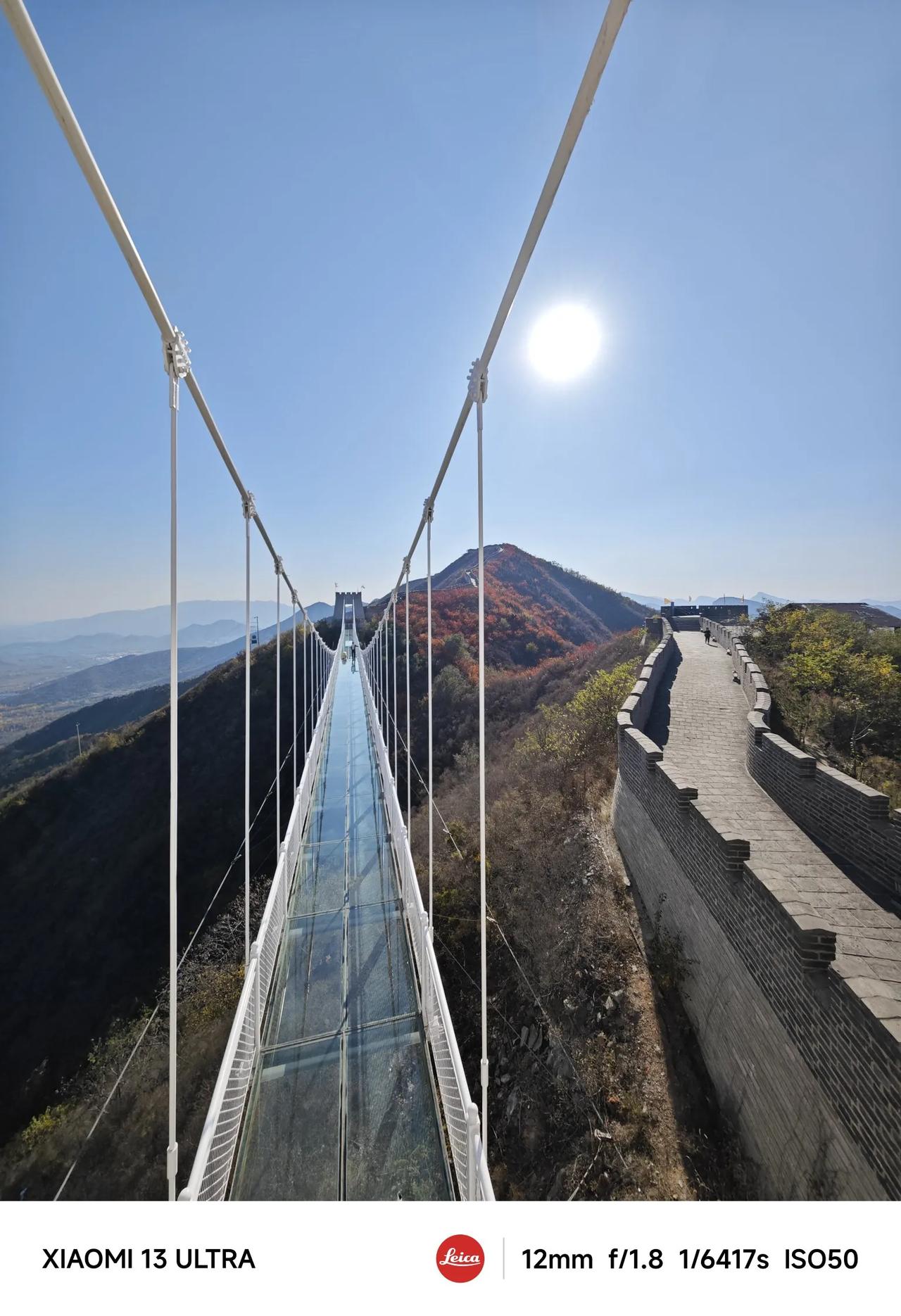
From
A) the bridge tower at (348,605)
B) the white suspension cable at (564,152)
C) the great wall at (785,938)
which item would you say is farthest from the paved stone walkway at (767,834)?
the bridge tower at (348,605)

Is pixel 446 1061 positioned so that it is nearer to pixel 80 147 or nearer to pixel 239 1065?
pixel 239 1065

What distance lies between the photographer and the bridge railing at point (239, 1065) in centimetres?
208

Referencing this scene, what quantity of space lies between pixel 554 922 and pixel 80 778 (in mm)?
18550

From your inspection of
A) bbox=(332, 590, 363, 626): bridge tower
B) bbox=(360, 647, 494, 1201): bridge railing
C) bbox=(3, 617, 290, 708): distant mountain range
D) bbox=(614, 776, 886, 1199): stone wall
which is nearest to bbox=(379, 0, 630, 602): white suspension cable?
bbox=(360, 647, 494, 1201): bridge railing

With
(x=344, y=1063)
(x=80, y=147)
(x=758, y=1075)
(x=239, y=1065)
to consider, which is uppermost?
(x=80, y=147)

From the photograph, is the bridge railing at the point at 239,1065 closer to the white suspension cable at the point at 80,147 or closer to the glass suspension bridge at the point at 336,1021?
the glass suspension bridge at the point at 336,1021

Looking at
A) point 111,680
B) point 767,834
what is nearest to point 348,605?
point 767,834

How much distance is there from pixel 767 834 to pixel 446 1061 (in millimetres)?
3691

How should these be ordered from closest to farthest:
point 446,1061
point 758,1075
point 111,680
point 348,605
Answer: point 446,1061
point 758,1075
point 348,605
point 111,680

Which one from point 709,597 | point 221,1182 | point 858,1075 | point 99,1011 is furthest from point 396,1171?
point 709,597

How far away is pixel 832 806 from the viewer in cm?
466

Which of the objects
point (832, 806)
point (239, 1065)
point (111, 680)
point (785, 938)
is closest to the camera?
point (239, 1065)

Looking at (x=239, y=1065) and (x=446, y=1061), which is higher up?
(x=446, y=1061)

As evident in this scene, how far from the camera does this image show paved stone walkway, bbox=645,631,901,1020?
9.52 ft
